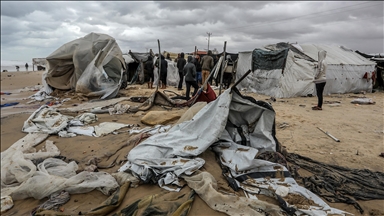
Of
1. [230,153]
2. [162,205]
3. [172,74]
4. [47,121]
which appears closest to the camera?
[162,205]

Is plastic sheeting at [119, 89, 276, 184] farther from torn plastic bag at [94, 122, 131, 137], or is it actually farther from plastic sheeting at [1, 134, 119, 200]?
torn plastic bag at [94, 122, 131, 137]

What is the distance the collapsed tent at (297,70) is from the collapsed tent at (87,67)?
22.3ft

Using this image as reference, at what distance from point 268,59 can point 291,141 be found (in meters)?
8.09

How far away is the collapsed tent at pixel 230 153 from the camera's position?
2.90 m

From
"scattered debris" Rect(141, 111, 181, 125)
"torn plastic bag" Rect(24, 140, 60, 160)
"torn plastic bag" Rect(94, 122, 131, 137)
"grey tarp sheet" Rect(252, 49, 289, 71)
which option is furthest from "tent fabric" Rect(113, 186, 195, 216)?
"grey tarp sheet" Rect(252, 49, 289, 71)

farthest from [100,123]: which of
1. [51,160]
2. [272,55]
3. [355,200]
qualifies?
[272,55]

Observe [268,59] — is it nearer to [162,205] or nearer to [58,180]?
[162,205]

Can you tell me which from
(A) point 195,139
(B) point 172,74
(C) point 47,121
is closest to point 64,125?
(C) point 47,121

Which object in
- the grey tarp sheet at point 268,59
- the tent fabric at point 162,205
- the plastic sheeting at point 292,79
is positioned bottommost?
the tent fabric at point 162,205

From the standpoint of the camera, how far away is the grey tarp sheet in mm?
11784

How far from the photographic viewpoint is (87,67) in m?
9.73

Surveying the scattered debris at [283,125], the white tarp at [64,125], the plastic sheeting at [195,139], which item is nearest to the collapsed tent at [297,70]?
the scattered debris at [283,125]

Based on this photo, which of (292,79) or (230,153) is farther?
(292,79)

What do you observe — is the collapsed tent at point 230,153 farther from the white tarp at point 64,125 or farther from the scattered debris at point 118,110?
the scattered debris at point 118,110
